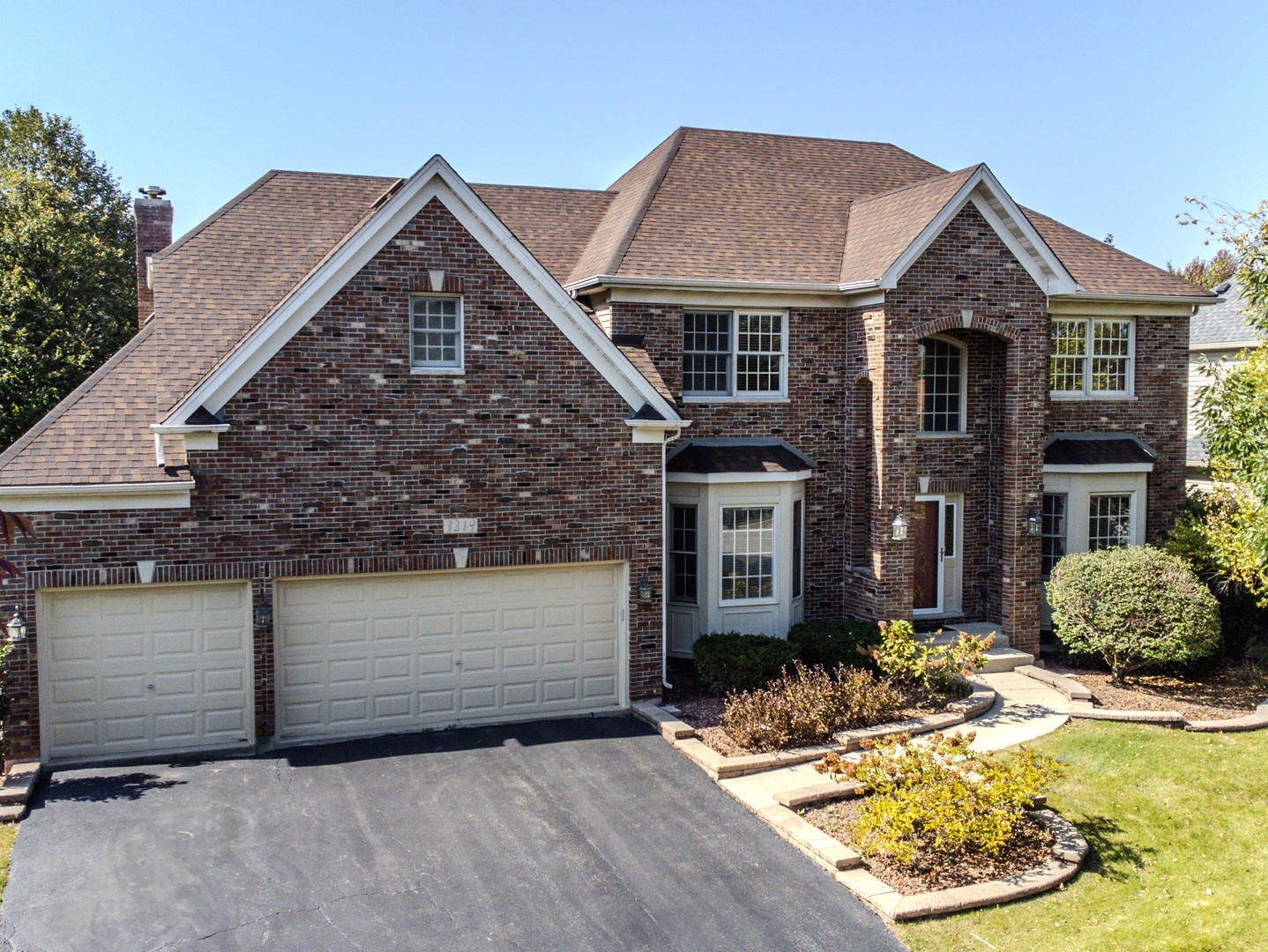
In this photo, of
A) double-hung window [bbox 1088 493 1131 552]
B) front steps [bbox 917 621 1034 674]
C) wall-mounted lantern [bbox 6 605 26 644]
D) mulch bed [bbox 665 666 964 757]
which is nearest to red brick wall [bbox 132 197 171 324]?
wall-mounted lantern [bbox 6 605 26 644]

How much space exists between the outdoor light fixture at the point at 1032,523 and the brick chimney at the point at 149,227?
1746 cm

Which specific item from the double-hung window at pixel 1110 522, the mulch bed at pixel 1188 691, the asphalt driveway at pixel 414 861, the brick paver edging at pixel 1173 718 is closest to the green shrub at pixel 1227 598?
the mulch bed at pixel 1188 691

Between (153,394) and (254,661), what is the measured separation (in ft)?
13.3

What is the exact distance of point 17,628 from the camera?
12055 mm

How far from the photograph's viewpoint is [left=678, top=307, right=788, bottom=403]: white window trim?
17656 millimetres

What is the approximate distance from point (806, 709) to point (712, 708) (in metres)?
1.75

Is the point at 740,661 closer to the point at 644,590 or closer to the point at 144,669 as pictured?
the point at 644,590

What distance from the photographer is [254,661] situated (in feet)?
43.7

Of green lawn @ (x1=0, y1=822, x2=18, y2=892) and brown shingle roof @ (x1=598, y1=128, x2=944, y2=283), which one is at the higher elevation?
brown shingle roof @ (x1=598, y1=128, x2=944, y2=283)

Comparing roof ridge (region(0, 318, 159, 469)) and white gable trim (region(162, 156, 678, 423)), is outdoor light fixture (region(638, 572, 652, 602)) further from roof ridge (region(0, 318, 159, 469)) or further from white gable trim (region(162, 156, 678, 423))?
roof ridge (region(0, 318, 159, 469))

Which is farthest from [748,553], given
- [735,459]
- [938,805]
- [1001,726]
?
[938,805]

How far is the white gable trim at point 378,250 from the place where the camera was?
506 inches

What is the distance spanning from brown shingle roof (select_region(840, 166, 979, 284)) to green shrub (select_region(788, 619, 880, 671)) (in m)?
5.91

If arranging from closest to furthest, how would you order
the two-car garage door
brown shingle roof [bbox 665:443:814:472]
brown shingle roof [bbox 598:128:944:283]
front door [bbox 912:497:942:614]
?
1. the two-car garage door
2. brown shingle roof [bbox 665:443:814:472]
3. brown shingle roof [bbox 598:128:944:283]
4. front door [bbox 912:497:942:614]
